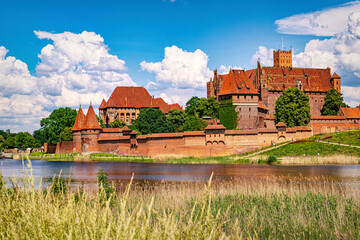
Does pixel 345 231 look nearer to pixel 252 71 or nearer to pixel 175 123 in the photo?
pixel 175 123

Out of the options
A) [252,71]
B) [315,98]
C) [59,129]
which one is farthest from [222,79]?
[59,129]

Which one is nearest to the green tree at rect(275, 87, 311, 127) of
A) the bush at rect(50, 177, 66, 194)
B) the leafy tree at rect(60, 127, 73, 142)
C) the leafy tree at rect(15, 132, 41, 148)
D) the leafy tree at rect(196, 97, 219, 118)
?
the leafy tree at rect(196, 97, 219, 118)

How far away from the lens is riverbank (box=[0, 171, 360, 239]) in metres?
3.20

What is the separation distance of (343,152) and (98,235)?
108ft

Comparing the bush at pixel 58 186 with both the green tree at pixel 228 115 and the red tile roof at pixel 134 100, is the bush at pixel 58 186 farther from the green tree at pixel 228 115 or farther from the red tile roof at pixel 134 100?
the red tile roof at pixel 134 100

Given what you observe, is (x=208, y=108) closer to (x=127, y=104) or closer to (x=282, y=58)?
(x=127, y=104)

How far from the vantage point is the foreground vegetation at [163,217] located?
320 cm

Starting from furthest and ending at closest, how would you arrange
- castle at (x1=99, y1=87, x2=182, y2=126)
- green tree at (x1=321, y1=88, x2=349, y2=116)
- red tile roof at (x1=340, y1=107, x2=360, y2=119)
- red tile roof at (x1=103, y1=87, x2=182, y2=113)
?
red tile roof at (x1=103, y1=87, x2=182, y2=113)
castle at (x1=99, y1=87, x2=182, y2=126)
green tree at (x1=321, y1=88, x2=349, y2=116)
red tile roof at (x1=340, y1=107, x2=360, y2=119)

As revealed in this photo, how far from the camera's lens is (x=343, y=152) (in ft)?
109

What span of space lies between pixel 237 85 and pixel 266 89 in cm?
841

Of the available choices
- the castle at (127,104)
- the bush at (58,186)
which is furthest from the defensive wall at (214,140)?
the bush at (58,186)

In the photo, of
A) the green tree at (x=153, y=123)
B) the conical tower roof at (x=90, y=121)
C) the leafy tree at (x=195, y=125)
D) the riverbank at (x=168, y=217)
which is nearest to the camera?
the riverbank at (x=168, y=217)

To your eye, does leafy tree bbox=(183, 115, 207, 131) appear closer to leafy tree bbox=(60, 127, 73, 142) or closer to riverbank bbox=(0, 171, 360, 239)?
leafy tree bbox=(60, 127, 73, 142)

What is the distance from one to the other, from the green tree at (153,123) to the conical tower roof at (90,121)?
5.51 metres
